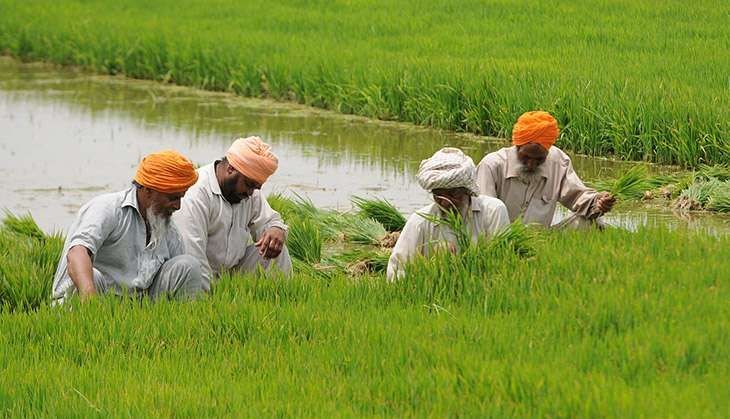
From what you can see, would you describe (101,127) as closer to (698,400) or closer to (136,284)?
(136,284)

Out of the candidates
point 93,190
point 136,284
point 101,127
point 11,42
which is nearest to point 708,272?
point 136,284

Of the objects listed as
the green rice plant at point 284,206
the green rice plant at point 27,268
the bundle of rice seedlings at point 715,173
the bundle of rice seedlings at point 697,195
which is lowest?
the green rice plant at point 284,206

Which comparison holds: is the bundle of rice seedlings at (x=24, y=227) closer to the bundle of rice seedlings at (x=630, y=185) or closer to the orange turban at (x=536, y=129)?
the orange turban at (x=536, y=129)

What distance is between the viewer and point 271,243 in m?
6.53

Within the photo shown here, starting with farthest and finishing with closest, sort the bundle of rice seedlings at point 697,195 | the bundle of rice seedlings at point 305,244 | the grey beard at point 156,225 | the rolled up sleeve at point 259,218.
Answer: the bundle of rice seedlings at point 697,195 < the bundle of rice seedlings at point 305,244 < the rolled up sleeve at point 259,218 < the grey beard at point 156,225

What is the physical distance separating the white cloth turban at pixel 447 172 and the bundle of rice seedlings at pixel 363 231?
1.99 meters

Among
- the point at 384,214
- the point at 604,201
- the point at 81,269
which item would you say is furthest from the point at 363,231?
the point at 81,269

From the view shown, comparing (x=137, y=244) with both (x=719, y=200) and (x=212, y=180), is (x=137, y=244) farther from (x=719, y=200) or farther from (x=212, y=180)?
(x=719, y=200)

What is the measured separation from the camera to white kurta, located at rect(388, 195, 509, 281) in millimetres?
6285

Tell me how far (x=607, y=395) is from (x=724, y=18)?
10200mm

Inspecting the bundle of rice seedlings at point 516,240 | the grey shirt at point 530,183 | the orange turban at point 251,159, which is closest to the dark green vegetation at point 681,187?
the grey shirt at point 530,183

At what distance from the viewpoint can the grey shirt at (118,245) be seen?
589 cm

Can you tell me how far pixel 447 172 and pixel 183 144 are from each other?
245 inches

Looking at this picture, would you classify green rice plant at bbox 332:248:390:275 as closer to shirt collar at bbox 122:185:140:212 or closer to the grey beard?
the grey beard
